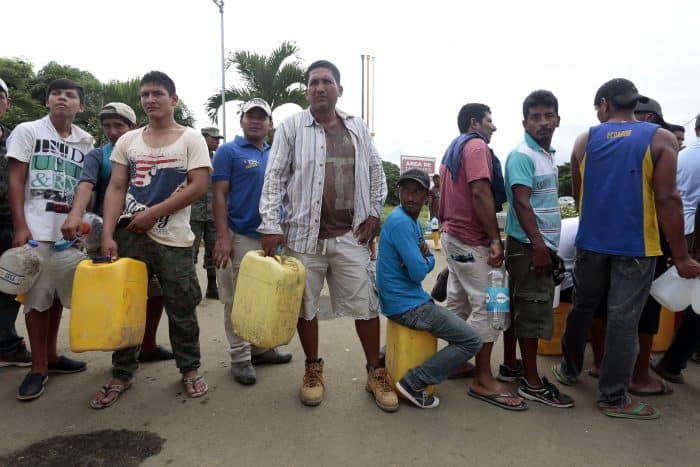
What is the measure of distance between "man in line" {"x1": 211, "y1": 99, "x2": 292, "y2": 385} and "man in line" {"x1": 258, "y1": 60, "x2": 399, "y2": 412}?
0.43 metres

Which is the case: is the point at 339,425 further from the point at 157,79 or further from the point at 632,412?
the point at 157,79

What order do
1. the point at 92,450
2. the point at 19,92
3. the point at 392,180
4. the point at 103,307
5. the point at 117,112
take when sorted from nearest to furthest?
the point at 92,450, the point at 103,307, the point at 117,112, the point at 19,92, the point at 392,180

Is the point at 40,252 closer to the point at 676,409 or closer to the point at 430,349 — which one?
the point at 430,349

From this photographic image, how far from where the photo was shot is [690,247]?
332cm

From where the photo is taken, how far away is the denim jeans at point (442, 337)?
8.99 ft

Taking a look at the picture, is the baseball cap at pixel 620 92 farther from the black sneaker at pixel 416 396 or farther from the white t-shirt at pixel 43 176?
the white t-shirt at pixel 43 176

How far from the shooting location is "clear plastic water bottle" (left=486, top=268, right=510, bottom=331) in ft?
9.44

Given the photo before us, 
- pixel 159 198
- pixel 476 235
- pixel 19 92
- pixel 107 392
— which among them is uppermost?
pixel 19 92

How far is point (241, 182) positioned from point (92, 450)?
72.0 inches

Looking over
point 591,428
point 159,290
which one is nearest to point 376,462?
point 591,428

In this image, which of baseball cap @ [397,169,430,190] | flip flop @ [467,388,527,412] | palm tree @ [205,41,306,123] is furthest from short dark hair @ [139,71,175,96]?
palm tree @ [205,41,306,123]

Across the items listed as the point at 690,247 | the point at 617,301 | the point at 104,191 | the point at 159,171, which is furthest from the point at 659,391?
the point at 104,191

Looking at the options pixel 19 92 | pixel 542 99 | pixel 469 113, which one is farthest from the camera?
pixel 19 92

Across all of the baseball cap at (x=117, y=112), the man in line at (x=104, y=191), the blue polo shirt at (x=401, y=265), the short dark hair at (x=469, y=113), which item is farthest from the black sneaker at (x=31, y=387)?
the short dark hair at (x=469, y=113)
